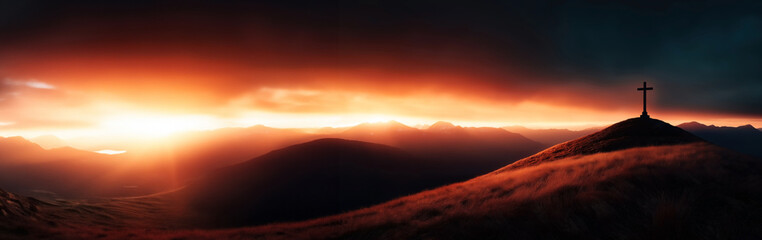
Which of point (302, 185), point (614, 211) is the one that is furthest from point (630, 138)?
point (302, 185)

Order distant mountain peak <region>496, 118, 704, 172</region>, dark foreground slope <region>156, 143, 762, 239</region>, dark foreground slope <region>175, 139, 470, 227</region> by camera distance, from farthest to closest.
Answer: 1. dark foreground slope <region>175, 139, 470, 227</region>
2. distant mountain peak <region>496, 118, 704, 172</region>
3. dark foreground slope <region>156, 143, 762, 239</region>

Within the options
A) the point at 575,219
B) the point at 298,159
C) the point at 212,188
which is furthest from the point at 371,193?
the point at 575,219

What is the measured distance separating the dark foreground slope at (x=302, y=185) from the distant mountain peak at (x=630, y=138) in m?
75.5

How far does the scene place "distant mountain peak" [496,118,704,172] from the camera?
1025 inches

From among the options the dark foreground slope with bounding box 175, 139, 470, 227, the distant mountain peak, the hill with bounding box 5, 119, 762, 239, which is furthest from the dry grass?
the dark foreground slope with bounding box 175, 139, 470, 227

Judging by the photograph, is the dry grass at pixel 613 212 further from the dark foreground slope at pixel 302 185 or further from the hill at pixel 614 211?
the dark foreground slope at pixel 302 185

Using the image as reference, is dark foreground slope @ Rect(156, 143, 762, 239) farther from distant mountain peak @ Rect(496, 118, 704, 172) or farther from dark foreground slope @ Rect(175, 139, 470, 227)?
dark foreground slope @ Rect(175, 139, 470, 227)

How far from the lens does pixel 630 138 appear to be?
27312 mm

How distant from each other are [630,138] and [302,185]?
10316 centimetres

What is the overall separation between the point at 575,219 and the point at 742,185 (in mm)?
6789

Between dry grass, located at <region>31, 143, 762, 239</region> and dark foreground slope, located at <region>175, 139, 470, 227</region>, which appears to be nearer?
dry grass, located at <region>31, 143, 762, 239</region>

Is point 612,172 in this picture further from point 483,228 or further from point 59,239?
point 59,239

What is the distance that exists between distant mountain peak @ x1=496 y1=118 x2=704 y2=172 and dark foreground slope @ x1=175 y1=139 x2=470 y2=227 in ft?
248

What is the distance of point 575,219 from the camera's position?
8352 millimetres
